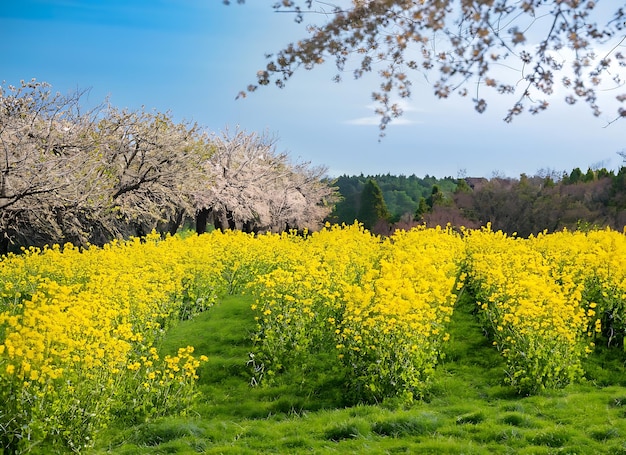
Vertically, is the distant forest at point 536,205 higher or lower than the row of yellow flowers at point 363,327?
higher

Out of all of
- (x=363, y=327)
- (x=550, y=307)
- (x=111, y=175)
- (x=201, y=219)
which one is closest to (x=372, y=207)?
(x=201, y=219)

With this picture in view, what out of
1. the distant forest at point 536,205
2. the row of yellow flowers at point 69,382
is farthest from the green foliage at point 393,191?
the row of yellow flowers at point 69,382

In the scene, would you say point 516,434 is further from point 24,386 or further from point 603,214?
point 603,214

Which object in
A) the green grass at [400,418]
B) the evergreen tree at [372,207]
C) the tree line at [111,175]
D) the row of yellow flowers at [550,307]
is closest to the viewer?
the green grass at [400,418]

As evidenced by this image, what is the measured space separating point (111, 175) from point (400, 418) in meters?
21.2

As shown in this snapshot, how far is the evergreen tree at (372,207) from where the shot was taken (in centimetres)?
5372

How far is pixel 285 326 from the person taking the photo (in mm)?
10328

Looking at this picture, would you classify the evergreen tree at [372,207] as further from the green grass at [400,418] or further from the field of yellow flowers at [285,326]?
the green grass at [400,418]

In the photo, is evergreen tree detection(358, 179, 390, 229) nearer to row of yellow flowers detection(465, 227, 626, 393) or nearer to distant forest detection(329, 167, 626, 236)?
distant forest detection(329, 167, 626, 236)

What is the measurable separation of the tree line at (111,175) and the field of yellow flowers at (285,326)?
310 cm

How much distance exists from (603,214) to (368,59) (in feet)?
124

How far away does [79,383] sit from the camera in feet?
22.8

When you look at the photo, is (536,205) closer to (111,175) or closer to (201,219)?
(201,219)

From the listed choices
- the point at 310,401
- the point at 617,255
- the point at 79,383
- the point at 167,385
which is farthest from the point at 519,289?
the point at 79,383
